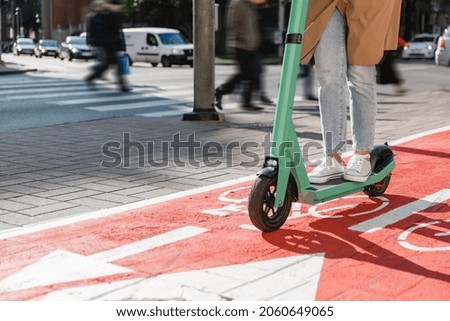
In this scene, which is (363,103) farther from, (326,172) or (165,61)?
(165,61)

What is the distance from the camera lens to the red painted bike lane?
111 inches

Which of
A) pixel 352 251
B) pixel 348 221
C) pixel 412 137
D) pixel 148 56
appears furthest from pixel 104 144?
pixel 148 56

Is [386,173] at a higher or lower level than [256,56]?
lower

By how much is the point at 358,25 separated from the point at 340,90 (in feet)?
1.27

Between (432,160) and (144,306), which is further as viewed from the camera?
(432,160)

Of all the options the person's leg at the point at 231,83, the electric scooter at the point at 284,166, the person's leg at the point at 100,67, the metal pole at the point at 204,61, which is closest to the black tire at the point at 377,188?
the electric scooter at the point at 284,166

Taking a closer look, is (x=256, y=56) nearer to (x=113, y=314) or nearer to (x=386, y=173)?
(x=386, y=173)

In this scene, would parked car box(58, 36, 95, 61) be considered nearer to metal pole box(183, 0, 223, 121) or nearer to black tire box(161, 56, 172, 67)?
black tire box(161, 56, 172, 67)

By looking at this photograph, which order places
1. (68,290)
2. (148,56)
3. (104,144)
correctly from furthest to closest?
(148,56), (104,144), (68,290)

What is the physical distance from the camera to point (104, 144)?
720cm

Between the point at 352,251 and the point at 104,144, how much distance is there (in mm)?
4340

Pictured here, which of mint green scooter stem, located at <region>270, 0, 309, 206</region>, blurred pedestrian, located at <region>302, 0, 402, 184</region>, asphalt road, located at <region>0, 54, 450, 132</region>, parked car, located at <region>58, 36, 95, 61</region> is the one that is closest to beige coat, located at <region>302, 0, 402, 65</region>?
blurred pedestrian, located at <region>302, 0, 402, 184</region>

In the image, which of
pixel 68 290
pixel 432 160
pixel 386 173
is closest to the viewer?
pixel 68 290

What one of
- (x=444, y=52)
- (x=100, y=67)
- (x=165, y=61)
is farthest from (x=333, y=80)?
(x=165, y=61)
